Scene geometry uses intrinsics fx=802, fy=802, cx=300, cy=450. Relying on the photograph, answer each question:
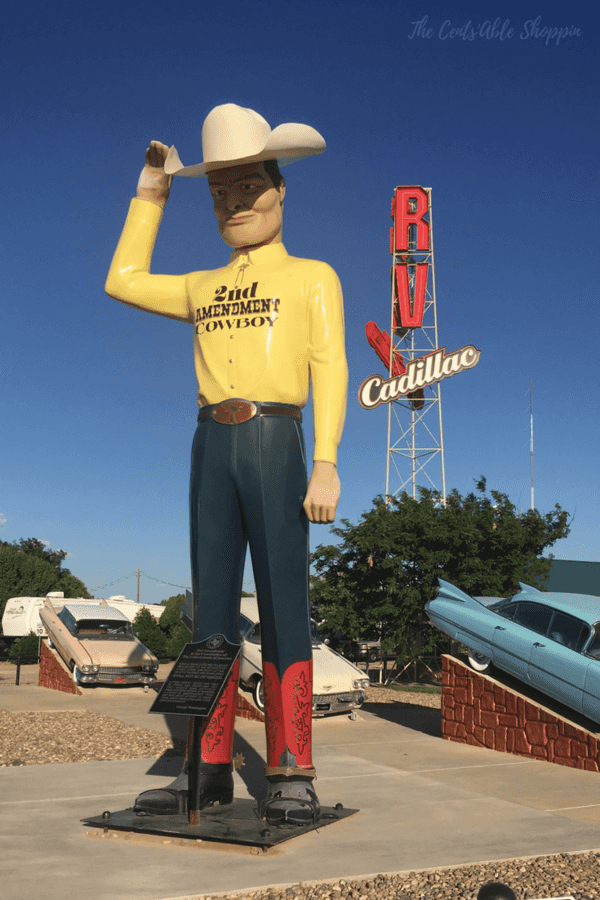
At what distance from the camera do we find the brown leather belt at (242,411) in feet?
16.0

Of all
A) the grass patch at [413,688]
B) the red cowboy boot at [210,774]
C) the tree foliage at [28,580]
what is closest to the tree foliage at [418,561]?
the grass patch at [413,688]

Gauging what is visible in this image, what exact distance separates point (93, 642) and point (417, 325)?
14.7 meters

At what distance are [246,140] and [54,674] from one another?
1222 cm

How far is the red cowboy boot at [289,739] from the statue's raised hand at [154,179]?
3202 mm

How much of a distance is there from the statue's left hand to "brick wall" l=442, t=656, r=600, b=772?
3.83 meters

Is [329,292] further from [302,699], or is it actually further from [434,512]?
[434,512]

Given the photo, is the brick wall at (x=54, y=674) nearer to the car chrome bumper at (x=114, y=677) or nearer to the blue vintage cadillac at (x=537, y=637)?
the car chrome bumper at (x=114, y=677)

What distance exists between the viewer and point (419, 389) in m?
24.1

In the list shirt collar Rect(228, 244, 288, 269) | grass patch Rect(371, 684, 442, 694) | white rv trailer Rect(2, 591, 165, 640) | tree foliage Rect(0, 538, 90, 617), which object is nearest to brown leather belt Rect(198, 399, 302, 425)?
shirt collar Rect(228, 244, 288, 269)

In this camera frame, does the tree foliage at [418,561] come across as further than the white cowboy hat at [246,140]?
Yes

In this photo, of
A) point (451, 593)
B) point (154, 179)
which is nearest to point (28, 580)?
point (451, 593)

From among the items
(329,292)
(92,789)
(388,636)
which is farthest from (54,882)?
(388,636)

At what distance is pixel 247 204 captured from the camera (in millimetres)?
5215

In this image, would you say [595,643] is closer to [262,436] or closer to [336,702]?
[262,436]
